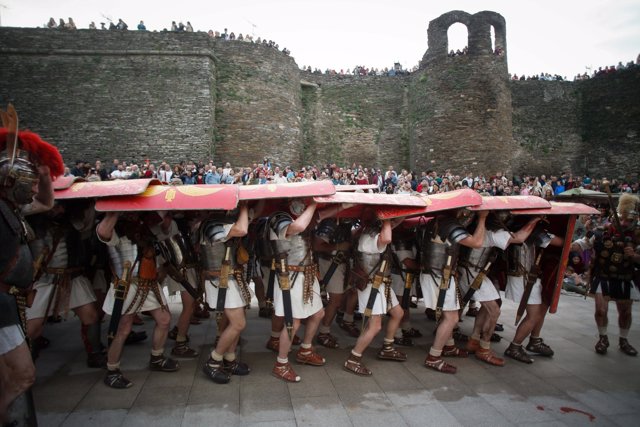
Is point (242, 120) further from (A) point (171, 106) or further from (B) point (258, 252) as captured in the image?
(B) point (258, 252)

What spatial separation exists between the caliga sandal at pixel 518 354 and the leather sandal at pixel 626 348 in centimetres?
138

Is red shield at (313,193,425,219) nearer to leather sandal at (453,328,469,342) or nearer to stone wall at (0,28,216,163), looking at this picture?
leather sandal at (453,328,469,342)

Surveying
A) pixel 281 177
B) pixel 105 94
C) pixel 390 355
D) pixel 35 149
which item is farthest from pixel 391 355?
pixel 105 94

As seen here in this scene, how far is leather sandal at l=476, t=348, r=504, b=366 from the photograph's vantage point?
436 cm

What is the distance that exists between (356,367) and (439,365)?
91cm

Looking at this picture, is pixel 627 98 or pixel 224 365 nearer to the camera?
pixel 224 365

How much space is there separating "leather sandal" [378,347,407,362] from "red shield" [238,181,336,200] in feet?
6.81

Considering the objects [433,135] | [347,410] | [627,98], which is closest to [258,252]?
[347,410]

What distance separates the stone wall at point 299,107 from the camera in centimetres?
1738

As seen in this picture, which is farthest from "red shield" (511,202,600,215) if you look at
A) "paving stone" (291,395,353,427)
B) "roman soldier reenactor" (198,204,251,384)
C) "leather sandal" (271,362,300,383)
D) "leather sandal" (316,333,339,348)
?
"roman soldier reenactor" (198,204,251,384)

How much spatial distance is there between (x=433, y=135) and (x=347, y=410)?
66.1ft

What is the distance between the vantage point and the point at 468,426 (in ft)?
10.2

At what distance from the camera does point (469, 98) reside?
2088cm

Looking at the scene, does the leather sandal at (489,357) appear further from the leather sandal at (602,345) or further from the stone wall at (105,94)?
the stone wall at (105,94)
